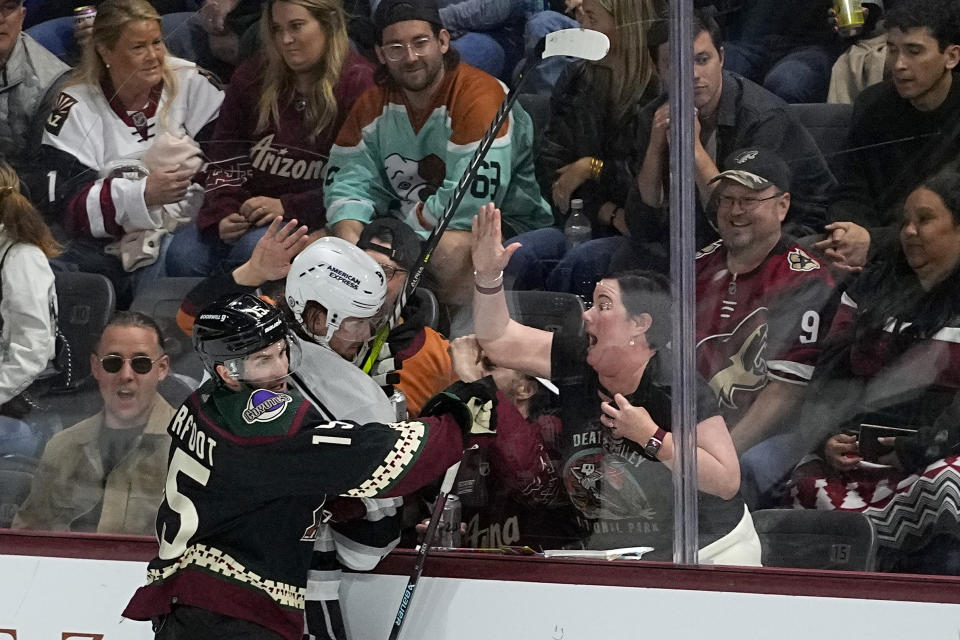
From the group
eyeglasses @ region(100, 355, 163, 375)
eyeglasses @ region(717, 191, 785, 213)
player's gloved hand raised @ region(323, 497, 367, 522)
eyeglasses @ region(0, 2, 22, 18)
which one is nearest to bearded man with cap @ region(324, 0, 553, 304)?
eyeglasses @ region(717, 191, 785, 213)

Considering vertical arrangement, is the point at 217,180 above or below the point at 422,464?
above

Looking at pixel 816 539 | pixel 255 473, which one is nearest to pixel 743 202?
pixel 816 539

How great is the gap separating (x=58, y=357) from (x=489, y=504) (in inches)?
45.1

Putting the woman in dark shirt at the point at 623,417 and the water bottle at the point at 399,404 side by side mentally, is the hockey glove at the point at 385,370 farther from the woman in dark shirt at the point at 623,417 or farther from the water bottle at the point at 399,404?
the woman in dark shirt at the point at 623,417

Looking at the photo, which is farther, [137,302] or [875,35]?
[137,302]

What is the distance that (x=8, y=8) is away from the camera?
10.4ft

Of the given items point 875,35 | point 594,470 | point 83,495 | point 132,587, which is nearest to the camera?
point 875,35

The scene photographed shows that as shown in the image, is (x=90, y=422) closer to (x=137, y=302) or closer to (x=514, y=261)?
(x=137, y=302)

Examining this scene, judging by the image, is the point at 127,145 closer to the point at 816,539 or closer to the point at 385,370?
the point at 385,370

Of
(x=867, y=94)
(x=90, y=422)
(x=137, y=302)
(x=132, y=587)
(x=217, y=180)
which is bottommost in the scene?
(x=132, y=587)

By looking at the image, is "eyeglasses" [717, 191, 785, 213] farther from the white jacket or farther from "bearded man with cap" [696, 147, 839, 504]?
the white jacket

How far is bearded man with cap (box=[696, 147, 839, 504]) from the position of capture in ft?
8.07

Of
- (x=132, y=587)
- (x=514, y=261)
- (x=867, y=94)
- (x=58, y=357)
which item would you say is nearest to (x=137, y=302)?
(x=58, y=357)

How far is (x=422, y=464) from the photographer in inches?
94.6
